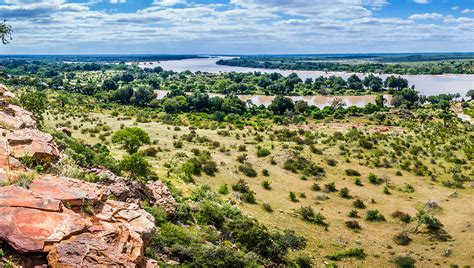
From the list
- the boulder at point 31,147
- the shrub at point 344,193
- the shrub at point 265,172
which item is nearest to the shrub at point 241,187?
the shrub at point 265,172

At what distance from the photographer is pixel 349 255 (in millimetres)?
27781

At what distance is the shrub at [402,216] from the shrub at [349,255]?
24.8 feet

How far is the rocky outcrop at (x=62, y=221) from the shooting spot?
10023 mm

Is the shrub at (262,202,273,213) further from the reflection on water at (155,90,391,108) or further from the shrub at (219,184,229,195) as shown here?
the reflection on water at (155,90,391,108)

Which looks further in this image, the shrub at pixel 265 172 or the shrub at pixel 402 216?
the shrub at pixel 265 172

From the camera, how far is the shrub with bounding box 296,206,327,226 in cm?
3308

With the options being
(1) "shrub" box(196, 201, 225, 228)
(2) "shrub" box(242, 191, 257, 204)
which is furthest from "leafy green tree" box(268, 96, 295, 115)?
(1) "shrub" box(196, 201, 225, 228)

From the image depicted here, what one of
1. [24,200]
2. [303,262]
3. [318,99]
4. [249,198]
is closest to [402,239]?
[303,262]

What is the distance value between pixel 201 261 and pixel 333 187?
24126 mm

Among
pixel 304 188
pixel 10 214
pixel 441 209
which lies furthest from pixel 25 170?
pixel 441 209

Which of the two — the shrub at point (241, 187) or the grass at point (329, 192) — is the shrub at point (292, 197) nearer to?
the grass at point (329, 192)

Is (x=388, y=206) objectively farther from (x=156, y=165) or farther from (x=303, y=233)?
(x=156, y=165)

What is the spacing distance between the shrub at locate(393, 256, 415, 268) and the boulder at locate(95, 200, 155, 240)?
19.1 metres

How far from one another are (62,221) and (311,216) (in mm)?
25104
